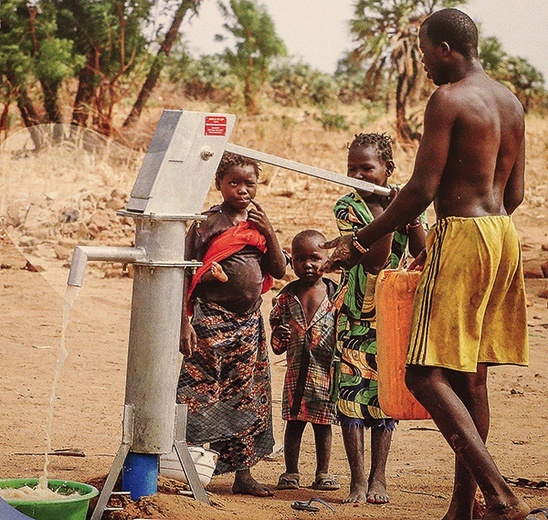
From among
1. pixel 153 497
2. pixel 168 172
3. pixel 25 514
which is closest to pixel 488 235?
pixel 168 172

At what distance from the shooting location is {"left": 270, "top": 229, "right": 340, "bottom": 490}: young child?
4.39 m

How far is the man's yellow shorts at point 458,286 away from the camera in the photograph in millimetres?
3271

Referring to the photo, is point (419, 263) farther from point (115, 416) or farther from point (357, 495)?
point (115, 416)

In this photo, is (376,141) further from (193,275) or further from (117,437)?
(117,437)

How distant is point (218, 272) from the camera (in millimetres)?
4207

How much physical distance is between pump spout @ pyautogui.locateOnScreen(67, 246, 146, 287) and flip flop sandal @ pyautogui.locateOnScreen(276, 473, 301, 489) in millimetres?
1605

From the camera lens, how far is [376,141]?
13.9 feet

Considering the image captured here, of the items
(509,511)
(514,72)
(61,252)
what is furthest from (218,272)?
(514,72)

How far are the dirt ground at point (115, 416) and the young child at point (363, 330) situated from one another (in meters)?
0.21

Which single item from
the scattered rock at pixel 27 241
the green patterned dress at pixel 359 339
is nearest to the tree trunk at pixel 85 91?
the scattered rock at pixel 27 241

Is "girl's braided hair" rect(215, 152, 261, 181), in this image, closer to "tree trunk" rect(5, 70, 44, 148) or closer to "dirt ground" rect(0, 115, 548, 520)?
"dirt ground" rect(0, 115, 548, 520)

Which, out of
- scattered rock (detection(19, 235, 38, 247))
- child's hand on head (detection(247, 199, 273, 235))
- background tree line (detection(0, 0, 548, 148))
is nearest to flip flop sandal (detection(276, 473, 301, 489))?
child's hand on head (detection(247, 199, 273, 235))

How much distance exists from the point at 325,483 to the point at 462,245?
143cm

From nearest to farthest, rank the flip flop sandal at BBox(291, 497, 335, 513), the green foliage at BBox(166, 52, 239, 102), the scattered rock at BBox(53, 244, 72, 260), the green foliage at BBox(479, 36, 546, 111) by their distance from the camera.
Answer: the flip flop sandal at BBox(291, 497, 335, 513) → the scattered rock at BBox(53, 244, 72, 260) → the green foliage at BBox(479, 36, 546, 111) → the green foliage at BBox(166, 52, 239, 102)
